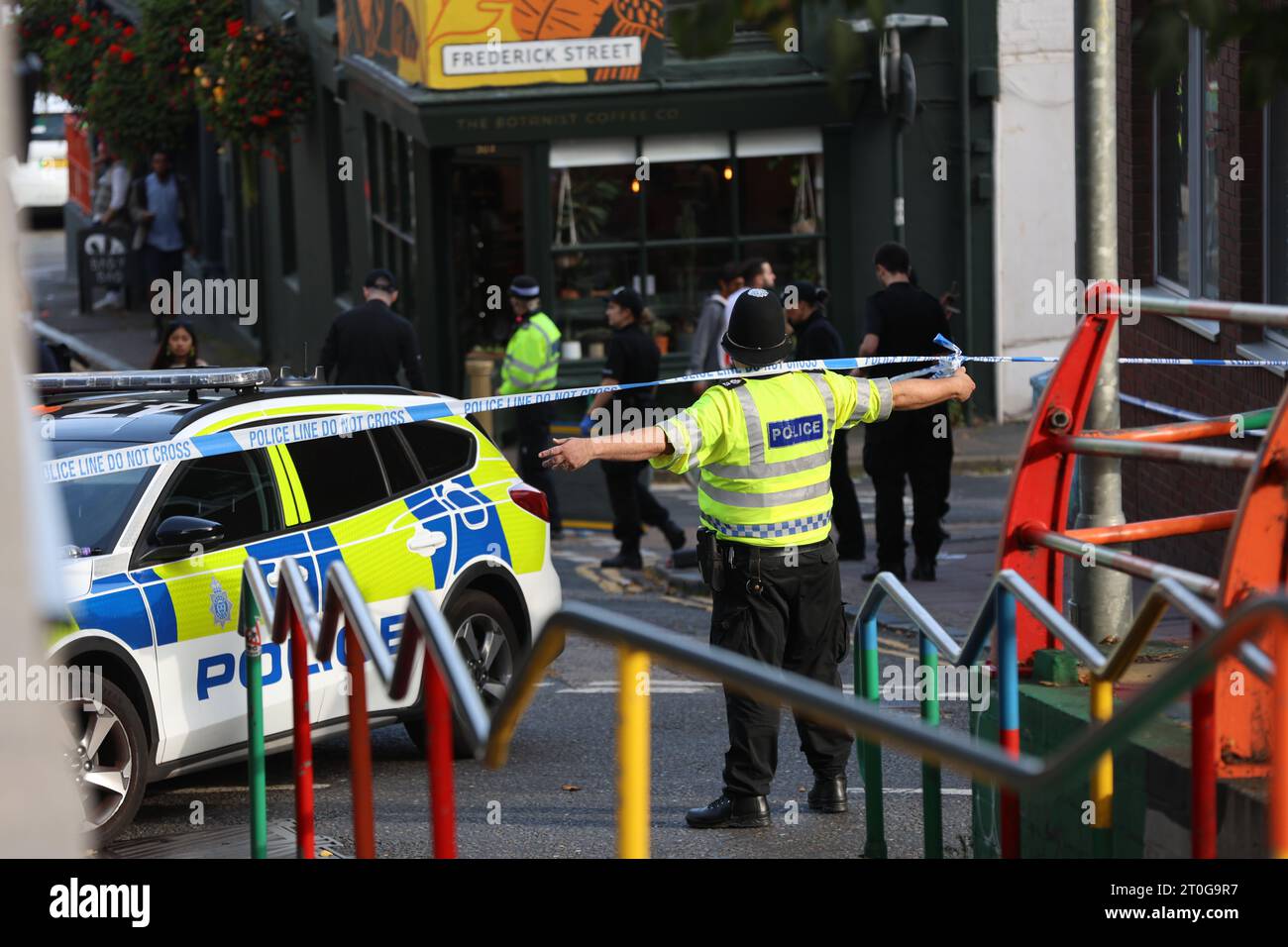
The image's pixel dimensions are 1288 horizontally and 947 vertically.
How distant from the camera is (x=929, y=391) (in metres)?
7.11

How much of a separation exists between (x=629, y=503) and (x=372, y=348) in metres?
2.32

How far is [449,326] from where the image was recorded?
19.9 m

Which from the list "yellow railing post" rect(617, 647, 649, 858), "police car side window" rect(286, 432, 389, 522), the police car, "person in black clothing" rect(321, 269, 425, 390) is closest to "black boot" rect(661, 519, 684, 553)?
"person in black clothing" rect(321, 269, 425, 390)

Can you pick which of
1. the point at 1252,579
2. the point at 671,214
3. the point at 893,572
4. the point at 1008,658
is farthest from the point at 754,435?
the point at 671,214

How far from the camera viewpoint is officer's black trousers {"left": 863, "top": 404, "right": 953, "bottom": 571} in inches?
475

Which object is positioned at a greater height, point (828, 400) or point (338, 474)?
point (828, 400)

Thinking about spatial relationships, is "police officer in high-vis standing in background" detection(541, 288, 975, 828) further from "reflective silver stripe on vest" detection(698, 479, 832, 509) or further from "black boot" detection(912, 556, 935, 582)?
"black boot" detection(912, 556, 935, 582)

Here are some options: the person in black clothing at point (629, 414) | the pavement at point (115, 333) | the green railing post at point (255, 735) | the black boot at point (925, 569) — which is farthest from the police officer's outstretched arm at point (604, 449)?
the pavement at point (115, 333)

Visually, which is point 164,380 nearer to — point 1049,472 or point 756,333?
point 756,333

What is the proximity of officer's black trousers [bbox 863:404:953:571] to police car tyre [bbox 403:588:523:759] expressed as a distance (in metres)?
3.88
